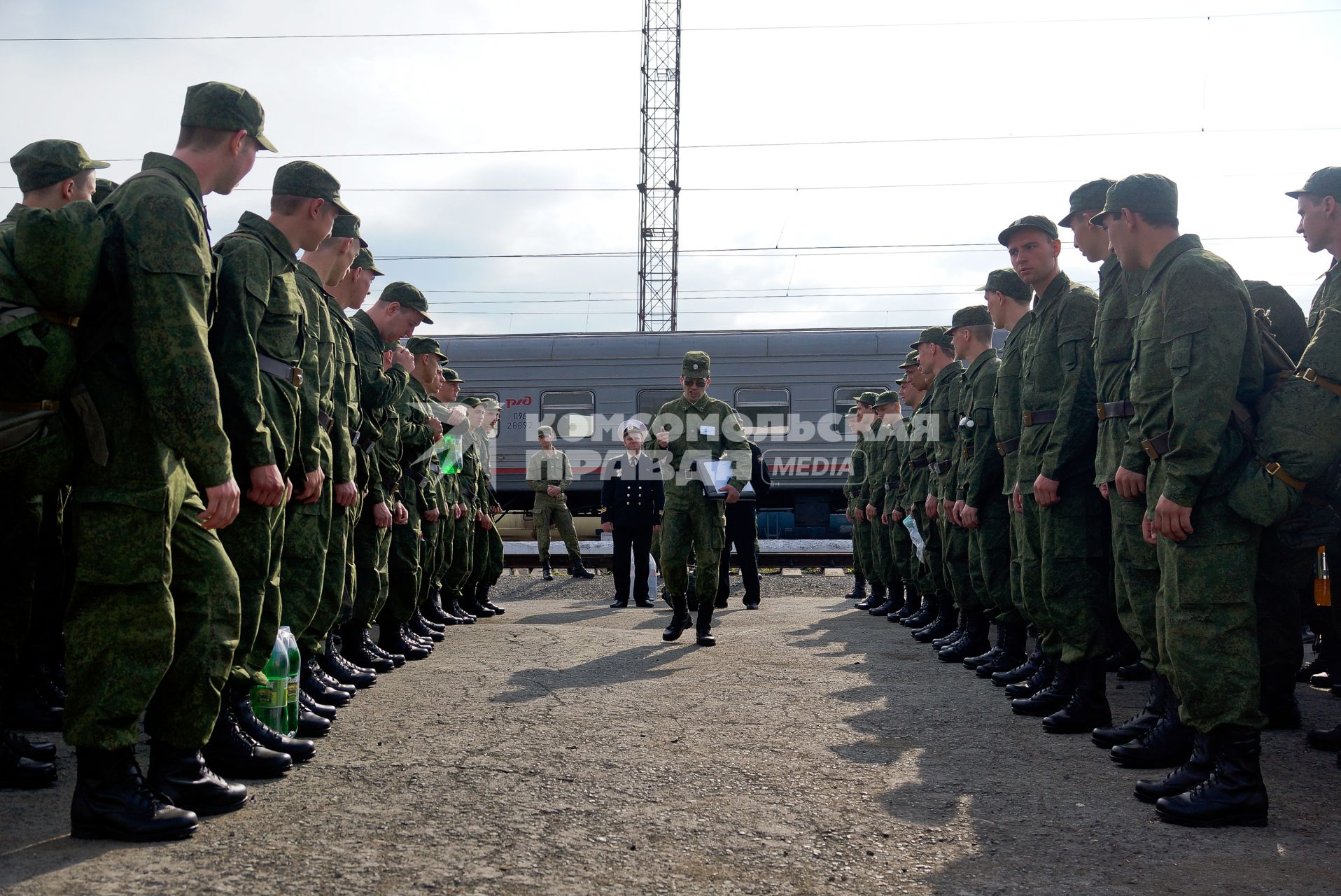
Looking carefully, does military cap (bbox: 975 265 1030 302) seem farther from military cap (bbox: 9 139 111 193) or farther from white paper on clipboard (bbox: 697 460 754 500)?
military cap (bbox: 9 139 111 193)

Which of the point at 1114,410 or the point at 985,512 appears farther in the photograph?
the point at 985,512

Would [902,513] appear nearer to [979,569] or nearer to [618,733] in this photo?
[979,569]

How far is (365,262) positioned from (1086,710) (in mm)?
4540

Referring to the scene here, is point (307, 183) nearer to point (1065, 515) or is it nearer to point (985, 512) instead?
point (1065, 515)

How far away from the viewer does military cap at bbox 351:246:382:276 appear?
6410 mm

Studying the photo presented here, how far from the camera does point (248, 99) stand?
3535 millimetres

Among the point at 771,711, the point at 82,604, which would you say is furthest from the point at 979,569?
the point at 82,604

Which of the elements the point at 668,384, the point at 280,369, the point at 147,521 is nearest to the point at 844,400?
the point at 668,384

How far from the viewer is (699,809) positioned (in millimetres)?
3436

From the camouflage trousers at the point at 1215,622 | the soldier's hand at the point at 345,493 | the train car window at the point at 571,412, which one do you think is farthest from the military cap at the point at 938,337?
the train car window at the point at 571,412

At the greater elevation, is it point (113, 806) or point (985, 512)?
point (985, 512)

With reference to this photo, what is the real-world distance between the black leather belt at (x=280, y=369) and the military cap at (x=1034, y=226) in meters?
3.58

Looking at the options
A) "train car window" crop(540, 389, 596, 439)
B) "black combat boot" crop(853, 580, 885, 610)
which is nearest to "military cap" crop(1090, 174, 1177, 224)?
"black combat boot" crop(853, 580, 885, 610)

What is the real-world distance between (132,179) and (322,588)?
2199 millimetres
